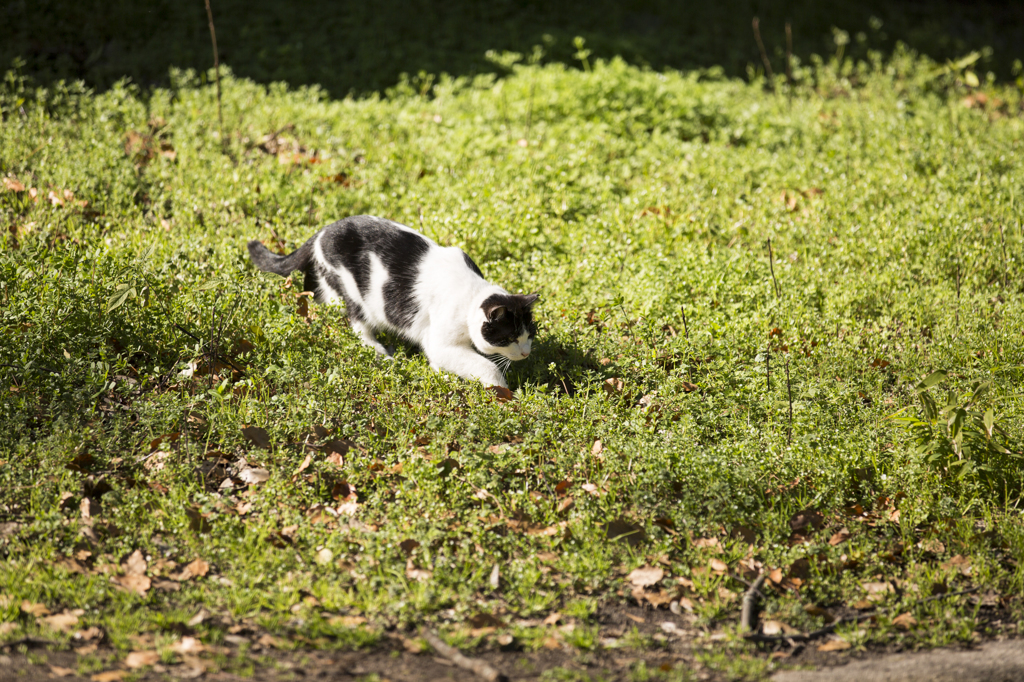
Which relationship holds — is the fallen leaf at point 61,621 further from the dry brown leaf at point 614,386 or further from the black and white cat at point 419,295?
the dry brown leaf at point 614,386

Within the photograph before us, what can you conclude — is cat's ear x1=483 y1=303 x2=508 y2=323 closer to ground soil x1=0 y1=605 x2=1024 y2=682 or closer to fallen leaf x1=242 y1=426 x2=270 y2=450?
fallen leaf x1=242 y1=426 x2=270 y2=450

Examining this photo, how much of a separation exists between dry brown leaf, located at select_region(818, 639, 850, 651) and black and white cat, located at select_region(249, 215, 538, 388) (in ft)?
6.82

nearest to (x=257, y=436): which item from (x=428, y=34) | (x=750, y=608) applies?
(x=750, y=608)

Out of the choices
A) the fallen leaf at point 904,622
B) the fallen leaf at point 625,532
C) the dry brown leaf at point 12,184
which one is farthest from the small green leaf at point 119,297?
the fallen leaf at point 904,622

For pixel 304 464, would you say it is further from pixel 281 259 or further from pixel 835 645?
pixel 835 645

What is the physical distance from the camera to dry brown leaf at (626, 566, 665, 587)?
3.17m

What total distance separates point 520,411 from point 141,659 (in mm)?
2101

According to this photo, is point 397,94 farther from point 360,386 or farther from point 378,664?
point 378,664

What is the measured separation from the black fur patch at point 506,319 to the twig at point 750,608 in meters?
1.80

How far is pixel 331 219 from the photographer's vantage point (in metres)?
5.94

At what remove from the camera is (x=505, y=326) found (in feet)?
13.5

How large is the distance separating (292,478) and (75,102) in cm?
532

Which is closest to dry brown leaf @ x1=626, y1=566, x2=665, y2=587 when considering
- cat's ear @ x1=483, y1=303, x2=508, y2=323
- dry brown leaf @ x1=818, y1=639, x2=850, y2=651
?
dry brown leaf @ x1=818, y1=639, x2=850, y2=651

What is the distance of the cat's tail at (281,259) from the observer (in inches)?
196
